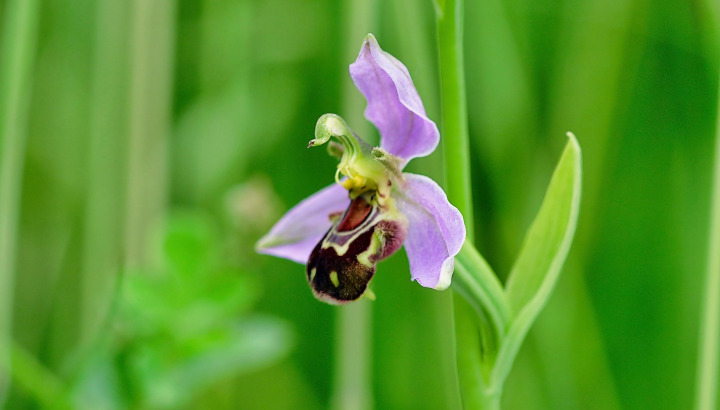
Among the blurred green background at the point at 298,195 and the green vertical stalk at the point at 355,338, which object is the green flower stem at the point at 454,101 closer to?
the blurred green background at the point at 298,195

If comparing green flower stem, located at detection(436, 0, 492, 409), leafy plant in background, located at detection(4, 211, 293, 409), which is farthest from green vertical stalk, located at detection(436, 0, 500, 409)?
leafy plant in background, located at detection(4, 211, 293, 409)

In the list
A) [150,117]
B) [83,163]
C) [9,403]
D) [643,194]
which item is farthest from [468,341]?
[83,163]

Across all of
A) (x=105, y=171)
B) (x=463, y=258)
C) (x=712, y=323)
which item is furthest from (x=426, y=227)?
(x=105, y=171)

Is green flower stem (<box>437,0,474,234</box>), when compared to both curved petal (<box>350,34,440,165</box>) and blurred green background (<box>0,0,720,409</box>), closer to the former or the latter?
curved petal (<box>350,34,440,165</box>)

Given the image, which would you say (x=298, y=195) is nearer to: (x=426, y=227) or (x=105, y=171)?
(x=105, y=171)

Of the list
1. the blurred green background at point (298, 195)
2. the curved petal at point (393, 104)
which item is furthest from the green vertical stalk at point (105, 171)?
the curved petal at point (393, 104)

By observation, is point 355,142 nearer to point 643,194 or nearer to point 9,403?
point 643,194

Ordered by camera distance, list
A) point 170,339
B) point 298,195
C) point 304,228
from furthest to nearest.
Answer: point 298,195, point 170,339, point 304,228
